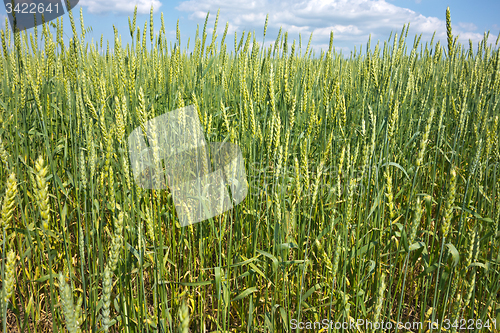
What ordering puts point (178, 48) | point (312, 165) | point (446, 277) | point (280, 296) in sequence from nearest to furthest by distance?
point (446, 277), point (280, 296), point (312, 165), point (178, 48)

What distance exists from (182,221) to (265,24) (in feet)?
4.95

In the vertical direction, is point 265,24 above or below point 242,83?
above

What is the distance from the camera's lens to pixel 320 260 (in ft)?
4.15

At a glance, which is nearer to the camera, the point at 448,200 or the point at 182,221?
the point at 448,200

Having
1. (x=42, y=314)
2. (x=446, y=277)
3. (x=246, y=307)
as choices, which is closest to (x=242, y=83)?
(x=246, y=307)

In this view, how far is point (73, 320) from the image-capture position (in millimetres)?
471

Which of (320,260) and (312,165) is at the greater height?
(312,165)

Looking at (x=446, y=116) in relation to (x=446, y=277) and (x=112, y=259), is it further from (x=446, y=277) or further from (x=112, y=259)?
(x=112, y=259)

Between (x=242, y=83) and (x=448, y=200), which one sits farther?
(x=242, y=83)

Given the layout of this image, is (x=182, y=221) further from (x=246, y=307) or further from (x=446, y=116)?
(x=446, y=116)

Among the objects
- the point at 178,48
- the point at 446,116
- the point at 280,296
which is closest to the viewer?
the point at 280,296

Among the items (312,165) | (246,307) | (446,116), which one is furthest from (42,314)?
(446,116)

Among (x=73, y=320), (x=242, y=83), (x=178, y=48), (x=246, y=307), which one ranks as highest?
(x=178, y=48)

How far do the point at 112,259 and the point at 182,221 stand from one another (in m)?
0.72
